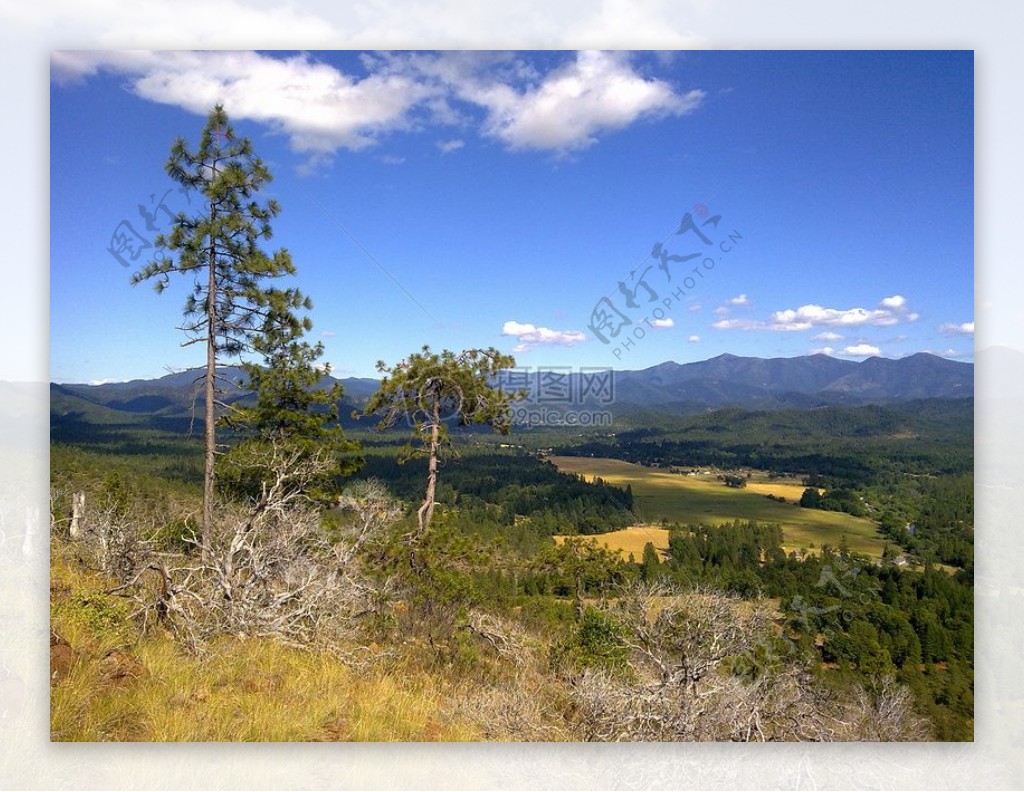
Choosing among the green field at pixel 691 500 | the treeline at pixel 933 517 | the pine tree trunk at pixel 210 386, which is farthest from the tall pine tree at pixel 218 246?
the treeline at pixel 933 517

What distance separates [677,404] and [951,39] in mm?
4461

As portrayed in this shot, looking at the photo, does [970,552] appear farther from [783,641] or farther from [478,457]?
[478,457]

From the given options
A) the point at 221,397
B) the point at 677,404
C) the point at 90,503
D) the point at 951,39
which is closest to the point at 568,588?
the point at 677,404

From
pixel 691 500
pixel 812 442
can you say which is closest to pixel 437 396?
pixel 691 500

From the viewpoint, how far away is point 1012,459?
4.30 m

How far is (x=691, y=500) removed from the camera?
22.2 feet

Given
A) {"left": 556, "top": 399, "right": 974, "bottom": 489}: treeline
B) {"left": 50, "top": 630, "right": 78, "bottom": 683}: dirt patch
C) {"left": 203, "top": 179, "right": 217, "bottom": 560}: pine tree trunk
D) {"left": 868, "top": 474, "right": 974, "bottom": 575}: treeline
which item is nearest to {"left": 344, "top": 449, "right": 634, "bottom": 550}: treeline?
{"left": 556, "top": 399, "right": 974, "bottom": 489}: treeline

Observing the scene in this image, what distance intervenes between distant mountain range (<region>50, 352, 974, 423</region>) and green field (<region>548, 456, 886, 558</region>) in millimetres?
803

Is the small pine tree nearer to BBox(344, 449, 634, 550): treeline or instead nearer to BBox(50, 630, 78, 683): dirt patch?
BBox(344, 449, 634, 550): treeline

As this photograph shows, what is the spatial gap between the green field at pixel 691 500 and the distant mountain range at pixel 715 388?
80cm

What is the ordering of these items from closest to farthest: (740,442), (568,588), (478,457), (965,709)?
(965,709)
(568,588)
(478,457)
(740,442)

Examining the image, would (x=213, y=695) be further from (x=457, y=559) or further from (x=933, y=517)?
(x=933, y=517)


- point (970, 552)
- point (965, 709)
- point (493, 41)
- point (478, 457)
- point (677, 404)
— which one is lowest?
point (965, 709)

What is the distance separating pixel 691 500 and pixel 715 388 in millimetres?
2053
